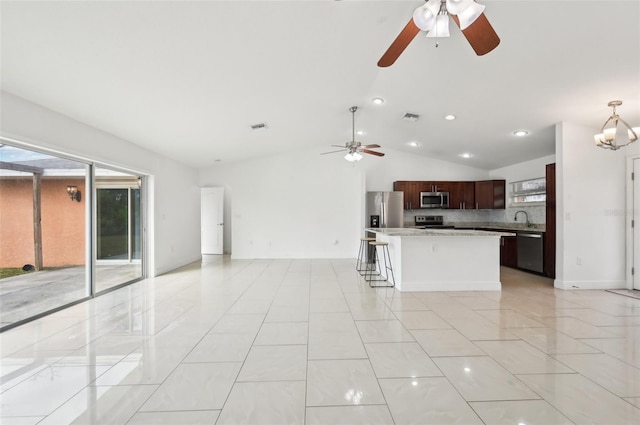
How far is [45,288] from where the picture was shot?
4.09 meters

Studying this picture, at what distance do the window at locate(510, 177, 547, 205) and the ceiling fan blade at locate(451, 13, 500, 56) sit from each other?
5.30m

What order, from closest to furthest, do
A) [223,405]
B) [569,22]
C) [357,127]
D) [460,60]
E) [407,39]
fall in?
[223,405] → [407,39] → [569,22] → [460,60] → [357,127]

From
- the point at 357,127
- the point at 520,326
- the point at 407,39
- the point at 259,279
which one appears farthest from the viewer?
the point at 357,127

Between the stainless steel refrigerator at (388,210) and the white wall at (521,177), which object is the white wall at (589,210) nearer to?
the white wall at (521,177)

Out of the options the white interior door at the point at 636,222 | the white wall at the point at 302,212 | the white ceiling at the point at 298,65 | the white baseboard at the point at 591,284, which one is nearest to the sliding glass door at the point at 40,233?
the white ceiling at the point at 298,65

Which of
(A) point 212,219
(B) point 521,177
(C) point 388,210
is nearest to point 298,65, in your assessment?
(C) point 388,210

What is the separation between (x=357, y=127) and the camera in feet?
19.3

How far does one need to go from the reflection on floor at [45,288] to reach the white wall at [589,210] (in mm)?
7146

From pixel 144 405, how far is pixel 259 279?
341 centimetres

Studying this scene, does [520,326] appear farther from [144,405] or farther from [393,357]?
[144,405]

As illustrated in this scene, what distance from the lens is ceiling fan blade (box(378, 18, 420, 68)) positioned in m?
1.81

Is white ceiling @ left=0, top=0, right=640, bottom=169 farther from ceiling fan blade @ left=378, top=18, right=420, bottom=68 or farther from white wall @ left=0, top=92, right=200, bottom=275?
ceiling fan blade @ left=378, top=18, right=420, bottom=68

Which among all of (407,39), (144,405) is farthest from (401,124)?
(144,405)

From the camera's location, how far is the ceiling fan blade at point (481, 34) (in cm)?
168
